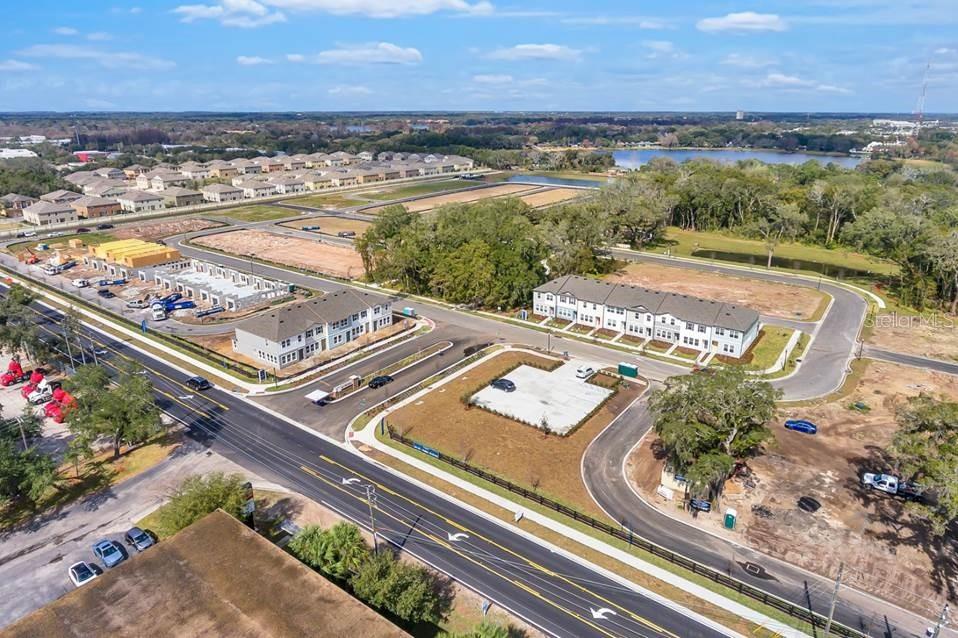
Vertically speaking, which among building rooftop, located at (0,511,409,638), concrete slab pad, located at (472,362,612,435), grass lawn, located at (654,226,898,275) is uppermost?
grass lawn, located at (654,226,898,275)

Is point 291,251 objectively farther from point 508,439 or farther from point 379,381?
point 508,439

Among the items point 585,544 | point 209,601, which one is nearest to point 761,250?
point 585,544

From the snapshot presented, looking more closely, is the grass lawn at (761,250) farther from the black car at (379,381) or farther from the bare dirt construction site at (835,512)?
the black car at (379,381)

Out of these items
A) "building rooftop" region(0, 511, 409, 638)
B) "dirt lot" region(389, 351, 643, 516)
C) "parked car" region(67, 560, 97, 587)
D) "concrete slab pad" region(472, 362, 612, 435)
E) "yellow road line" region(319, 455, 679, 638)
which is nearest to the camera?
"building rooftop" region(0, 511, 409, 638)

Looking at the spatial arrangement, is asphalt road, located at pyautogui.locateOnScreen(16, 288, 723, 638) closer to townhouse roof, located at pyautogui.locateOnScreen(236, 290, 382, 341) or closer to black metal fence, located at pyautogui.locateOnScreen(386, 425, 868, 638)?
black metal fence, located at pyautogui.locateOnScreen(386, 425, 868, 638)

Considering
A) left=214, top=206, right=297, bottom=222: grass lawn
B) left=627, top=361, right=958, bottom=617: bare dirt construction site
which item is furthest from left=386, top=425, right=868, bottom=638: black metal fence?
left=214, top=206, right=297, bottom=222: grass lawn

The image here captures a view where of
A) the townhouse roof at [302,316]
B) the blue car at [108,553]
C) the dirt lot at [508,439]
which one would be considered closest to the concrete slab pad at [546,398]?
the dirt lot at [508,439]
